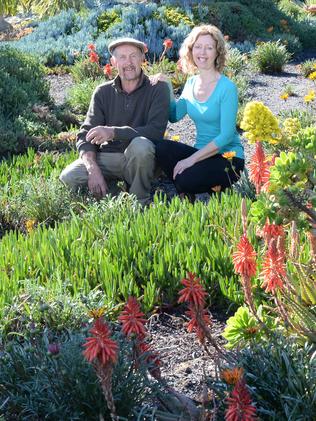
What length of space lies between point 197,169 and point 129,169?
536 millimetres

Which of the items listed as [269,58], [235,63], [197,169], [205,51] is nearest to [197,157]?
[197,169]

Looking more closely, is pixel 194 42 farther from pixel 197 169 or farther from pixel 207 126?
pixel 197 169

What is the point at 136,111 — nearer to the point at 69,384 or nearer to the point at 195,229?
the point at 195,229

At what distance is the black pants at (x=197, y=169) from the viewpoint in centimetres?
519

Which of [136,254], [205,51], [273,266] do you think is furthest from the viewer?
[205,51]

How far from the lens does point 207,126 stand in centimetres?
541

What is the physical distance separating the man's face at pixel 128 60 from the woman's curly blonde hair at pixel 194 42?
13.7 inches

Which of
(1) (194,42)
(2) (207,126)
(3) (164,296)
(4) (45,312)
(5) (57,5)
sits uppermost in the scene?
(5) (57,5)

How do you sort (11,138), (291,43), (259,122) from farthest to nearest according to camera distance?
(291,43), (11,138), (259,122)

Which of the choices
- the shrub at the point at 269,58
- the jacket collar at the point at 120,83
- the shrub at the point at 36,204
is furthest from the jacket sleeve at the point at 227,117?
the shrub at the point at 269,58

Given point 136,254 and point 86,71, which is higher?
point 86,71

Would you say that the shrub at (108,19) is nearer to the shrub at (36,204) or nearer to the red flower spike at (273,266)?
the shrub at (36,204)

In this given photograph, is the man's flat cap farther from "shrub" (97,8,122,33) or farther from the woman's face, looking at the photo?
"shrub" (97,8,122,33)

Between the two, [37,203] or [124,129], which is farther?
[124,129]
